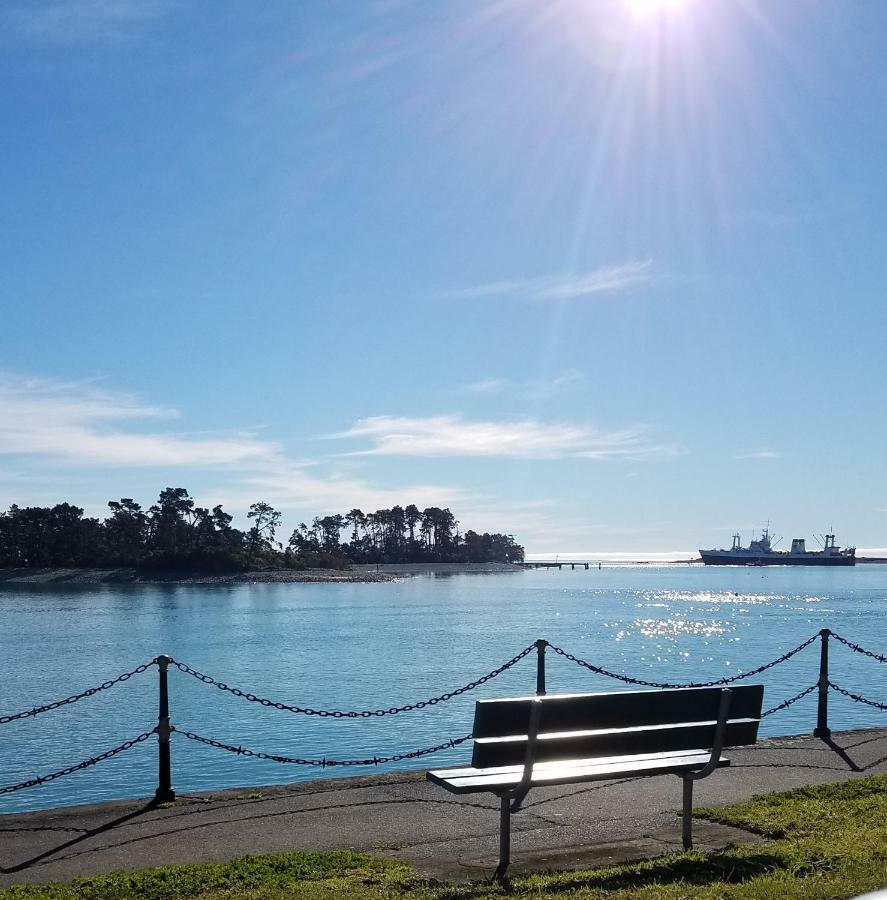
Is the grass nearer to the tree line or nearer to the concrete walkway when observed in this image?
the concrete walkway

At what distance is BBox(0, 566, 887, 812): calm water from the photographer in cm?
2267

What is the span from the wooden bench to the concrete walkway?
464 millimetres

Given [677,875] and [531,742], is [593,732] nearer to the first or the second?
[531,742]

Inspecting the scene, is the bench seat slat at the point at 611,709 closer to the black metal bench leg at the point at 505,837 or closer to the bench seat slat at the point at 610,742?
the bench seat slat at the point at 610,742

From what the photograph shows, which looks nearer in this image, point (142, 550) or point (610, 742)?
point (610, 742)

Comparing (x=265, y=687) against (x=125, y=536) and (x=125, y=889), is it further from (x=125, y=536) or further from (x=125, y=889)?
(x=125, y=536)

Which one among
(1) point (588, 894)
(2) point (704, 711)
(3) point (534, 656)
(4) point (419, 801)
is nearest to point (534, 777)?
(1) point (588, 894)

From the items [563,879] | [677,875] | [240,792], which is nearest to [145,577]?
[240,792]

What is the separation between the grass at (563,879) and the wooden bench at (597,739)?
606mm

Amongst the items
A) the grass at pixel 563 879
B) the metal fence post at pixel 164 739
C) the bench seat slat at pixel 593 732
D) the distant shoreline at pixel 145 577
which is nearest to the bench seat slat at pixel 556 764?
the bench seat slat at pixel 593 732

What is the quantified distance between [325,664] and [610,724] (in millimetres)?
37783

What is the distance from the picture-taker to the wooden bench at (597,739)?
6.98 m

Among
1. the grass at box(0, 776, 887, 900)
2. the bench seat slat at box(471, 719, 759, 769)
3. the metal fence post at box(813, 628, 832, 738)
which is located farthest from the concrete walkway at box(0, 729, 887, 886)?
the metal fence post at box(813, 628, 832, 738)

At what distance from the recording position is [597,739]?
7379mm
